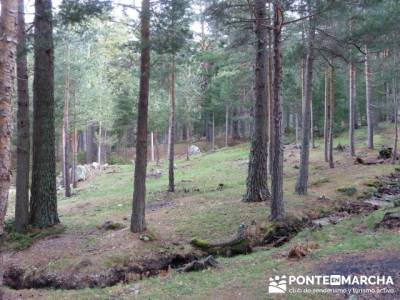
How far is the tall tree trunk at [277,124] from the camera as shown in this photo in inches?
389

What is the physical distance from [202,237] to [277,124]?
3.44 metres

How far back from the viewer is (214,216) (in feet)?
38.1

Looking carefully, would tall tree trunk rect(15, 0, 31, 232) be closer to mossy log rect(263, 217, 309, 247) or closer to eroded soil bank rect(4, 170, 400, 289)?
eroded soil bank rect(4, 170, 400, 289)

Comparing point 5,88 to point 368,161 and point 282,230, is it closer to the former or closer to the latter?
point 282,230

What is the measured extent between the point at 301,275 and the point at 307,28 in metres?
9.80

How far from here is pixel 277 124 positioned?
10156 millimetres

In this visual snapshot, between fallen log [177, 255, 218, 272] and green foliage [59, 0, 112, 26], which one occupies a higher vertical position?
green foliage [59, 0, 112, 26]

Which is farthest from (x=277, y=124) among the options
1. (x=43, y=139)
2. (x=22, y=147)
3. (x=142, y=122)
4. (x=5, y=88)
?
(x=22, y=147)

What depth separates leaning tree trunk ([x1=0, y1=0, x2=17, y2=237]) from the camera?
4.65 metres

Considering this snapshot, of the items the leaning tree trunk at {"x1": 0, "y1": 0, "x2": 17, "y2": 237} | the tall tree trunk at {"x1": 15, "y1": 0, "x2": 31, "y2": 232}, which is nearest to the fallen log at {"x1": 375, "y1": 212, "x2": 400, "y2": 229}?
the leaning tree trunk at {"x1": 0, "y1": 0, "x2": 17, "y2": 237}

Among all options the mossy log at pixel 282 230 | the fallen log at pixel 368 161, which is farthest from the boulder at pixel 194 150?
the mossy log at pixel 282 230

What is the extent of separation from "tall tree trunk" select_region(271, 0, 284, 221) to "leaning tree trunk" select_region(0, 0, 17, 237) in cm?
662

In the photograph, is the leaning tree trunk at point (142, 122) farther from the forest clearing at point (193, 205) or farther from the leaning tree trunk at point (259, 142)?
the leaning tree trunk at point (259, 142)

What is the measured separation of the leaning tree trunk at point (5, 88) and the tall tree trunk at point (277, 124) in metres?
6.62
